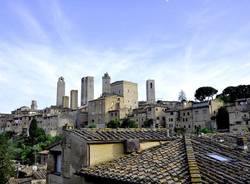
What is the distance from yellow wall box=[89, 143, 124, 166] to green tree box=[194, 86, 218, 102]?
8781 cm

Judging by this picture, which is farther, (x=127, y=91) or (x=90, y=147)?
(x=127, y=91)

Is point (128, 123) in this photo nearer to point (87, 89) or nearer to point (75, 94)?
point (87, 89)

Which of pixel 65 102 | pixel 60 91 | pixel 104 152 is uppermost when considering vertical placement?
pixel 60 91

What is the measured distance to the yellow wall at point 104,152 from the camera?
10.2m

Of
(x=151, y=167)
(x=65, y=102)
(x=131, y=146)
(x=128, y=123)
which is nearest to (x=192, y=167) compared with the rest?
(x=151, y=167)

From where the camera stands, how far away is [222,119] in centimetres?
7294

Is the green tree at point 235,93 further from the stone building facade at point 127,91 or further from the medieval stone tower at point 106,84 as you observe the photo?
the medieval stone tower at point 106,84

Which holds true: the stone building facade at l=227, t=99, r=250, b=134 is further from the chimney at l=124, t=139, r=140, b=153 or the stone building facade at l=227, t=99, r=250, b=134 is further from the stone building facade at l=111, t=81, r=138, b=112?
the chimney at l=124, t=139, r=140, b=153

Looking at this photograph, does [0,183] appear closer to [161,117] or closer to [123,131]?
[123,131]

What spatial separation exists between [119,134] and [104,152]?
1364 millimetres

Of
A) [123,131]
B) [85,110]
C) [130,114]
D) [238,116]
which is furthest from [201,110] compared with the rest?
[123,131]

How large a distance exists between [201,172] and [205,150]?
2.68 meters

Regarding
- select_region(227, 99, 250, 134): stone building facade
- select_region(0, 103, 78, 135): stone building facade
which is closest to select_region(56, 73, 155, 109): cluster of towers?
select_region(0, 103, 78, 135): stone building facade

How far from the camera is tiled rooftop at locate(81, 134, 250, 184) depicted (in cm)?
714
